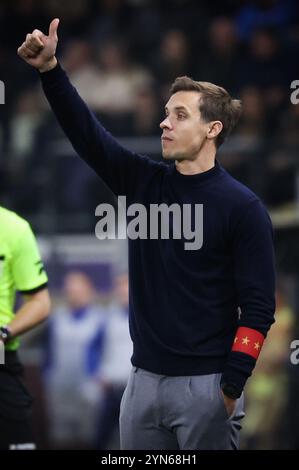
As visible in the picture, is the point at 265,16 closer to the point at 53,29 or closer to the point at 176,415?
the point at 53,29

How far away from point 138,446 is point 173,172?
1147 millimetres

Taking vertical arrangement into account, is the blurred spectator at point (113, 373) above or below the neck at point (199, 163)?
below

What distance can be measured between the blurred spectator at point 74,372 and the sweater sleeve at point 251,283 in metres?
5.04

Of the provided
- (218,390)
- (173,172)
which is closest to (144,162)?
(173,172)

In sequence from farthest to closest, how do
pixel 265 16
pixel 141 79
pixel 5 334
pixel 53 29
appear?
1. pixel 265 16
2. pixel 141 79
3. pixel 5 334
4. pixel 53 29

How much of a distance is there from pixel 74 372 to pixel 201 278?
5.16 m

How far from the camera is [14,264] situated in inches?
222

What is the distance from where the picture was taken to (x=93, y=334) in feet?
30.9

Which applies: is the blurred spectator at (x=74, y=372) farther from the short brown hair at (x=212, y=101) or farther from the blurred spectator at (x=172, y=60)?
the short brown hair at (x=212, y=101)

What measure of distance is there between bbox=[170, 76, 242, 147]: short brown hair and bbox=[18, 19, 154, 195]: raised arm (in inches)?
12.9

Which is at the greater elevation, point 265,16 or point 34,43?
point 265,16

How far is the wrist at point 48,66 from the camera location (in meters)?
4.42

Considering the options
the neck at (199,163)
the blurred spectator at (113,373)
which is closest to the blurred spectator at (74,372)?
the blurred spectator at (113,373)

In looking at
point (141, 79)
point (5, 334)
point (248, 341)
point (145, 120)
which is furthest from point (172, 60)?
point (248, 341)
